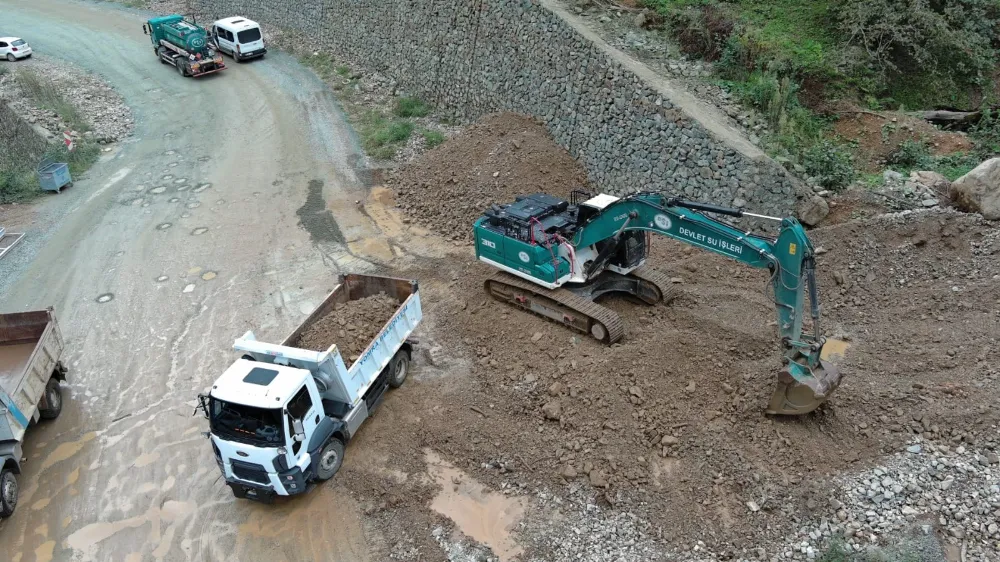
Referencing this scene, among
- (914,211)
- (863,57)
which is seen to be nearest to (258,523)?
Result: (914,211)

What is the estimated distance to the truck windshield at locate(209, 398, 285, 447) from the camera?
374 inches

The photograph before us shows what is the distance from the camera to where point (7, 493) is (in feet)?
33.9

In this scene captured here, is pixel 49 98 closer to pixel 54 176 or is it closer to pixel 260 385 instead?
pixel 54 176

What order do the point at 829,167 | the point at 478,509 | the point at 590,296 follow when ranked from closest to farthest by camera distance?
the point at 478,509, the point at 590,296, the point at 829,167

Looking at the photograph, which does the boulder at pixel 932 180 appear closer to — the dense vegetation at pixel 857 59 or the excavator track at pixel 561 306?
the dense vegetation at pixel 857 59

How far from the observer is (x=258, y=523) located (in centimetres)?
1008

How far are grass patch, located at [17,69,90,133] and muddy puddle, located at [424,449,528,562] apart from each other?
19.6m

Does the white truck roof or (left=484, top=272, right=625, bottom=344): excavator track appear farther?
the white truck roof

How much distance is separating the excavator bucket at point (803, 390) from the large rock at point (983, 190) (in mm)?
5589

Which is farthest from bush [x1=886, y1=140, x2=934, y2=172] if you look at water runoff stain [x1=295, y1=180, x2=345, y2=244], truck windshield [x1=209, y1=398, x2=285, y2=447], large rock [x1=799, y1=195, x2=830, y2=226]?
truck windshield [x1=209, y1=398, x2=285, y2=447]

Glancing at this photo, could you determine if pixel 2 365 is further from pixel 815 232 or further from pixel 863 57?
pixel 863 57

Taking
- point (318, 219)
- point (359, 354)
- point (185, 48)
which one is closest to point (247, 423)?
point (359, 354)

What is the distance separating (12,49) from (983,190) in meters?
33.7

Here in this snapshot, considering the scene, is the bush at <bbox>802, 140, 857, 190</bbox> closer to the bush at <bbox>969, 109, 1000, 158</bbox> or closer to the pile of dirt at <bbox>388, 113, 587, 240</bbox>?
the bush at <bbox>969, 109, 1000, 158</bbox>
